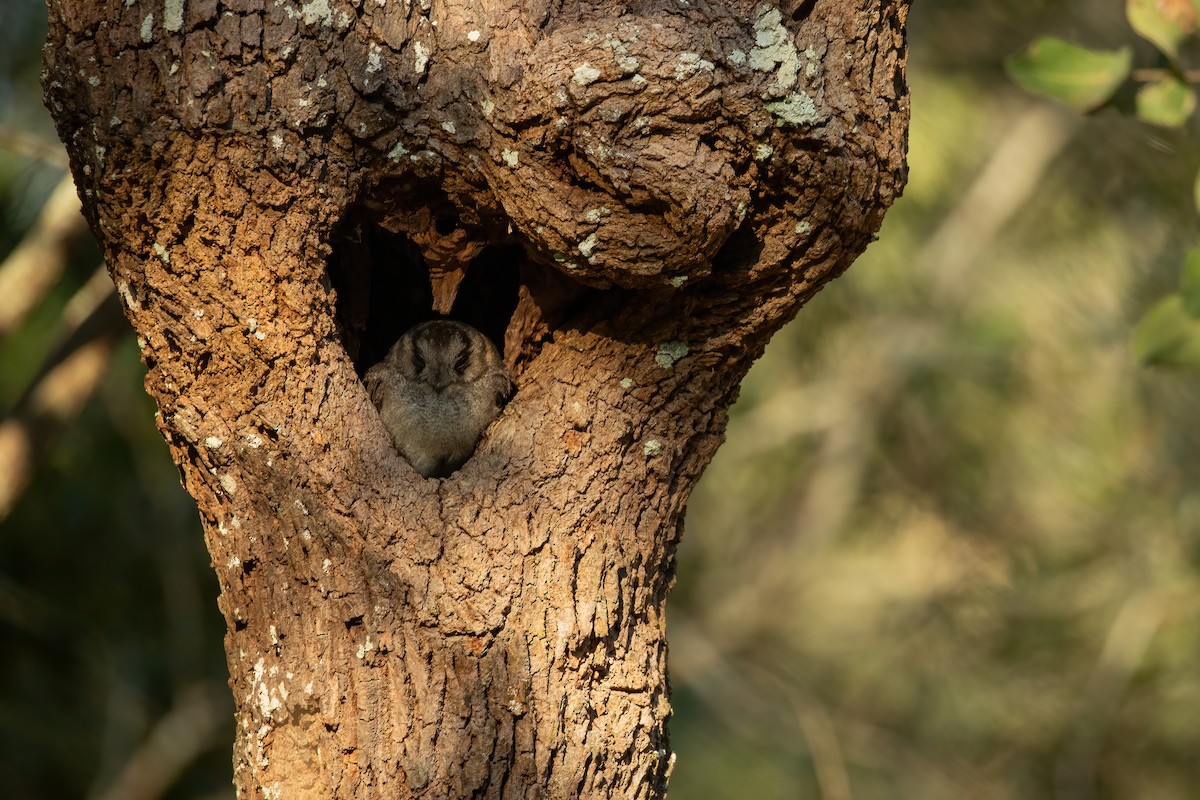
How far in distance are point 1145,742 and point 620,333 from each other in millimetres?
7528

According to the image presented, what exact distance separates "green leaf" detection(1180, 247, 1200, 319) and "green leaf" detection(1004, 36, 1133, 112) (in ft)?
1.42

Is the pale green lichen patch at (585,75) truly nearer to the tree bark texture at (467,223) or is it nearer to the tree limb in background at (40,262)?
the tree bark texture at (467,223)

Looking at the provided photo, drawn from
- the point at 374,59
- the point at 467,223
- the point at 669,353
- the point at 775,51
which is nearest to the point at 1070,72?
the point at 775,51

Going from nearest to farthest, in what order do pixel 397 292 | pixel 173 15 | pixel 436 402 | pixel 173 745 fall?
pixel 173 15 → pixel 436 402 → pixel 397 292 → pixel 173 745

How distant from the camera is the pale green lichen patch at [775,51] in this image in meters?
2.63

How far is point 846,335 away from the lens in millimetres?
9406

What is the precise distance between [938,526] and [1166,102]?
21.2 feet

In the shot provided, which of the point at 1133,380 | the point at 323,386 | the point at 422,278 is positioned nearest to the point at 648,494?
the point at 323,386

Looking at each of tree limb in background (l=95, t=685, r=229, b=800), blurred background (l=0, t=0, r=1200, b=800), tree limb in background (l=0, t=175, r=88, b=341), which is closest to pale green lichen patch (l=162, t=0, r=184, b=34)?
tree limb in background (l=0, t=175, r=88, b=341)

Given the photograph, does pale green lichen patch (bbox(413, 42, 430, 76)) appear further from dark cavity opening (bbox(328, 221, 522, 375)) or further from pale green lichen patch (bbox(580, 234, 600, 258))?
dark cavity opening (bbox(328, 221, 522, 375))

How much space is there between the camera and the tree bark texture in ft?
8.67

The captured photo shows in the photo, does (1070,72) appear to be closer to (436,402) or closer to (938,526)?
(436,402)

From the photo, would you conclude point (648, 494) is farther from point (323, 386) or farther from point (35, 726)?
point (35, 726)

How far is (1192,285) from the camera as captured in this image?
3.02 metres
